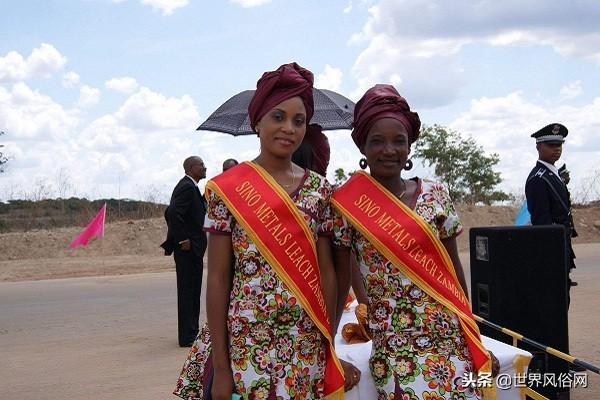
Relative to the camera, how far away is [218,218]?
288 centimetres

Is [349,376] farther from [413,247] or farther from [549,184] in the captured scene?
[549,184]

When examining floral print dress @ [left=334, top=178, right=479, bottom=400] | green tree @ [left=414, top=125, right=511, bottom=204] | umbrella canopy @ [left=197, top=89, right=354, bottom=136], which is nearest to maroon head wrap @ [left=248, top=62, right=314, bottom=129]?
floral print dress @ [left=334, top=178, right=479, bottom=400]

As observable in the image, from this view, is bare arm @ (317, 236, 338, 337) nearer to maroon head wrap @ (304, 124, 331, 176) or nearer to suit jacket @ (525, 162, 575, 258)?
maroon head wrap @ (304, 124, 331, 176)

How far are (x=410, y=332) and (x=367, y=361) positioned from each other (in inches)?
18.5

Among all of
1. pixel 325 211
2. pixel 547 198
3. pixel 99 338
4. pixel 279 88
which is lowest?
pixel 99 338

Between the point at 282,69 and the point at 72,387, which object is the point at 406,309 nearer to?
the point at 282,69

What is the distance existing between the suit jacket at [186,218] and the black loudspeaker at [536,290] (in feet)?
12.7

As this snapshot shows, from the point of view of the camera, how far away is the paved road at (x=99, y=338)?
648 cm

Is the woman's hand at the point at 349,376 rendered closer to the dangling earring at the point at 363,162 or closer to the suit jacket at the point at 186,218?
the dangling earring at the point at 363,162

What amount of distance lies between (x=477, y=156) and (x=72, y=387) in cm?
2494

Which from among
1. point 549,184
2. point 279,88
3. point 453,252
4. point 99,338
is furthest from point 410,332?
point 99,338

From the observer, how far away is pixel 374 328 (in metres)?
3.00

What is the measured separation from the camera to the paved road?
21.2 feet

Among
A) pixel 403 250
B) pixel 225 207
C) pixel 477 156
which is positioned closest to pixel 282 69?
pixel 225 207
